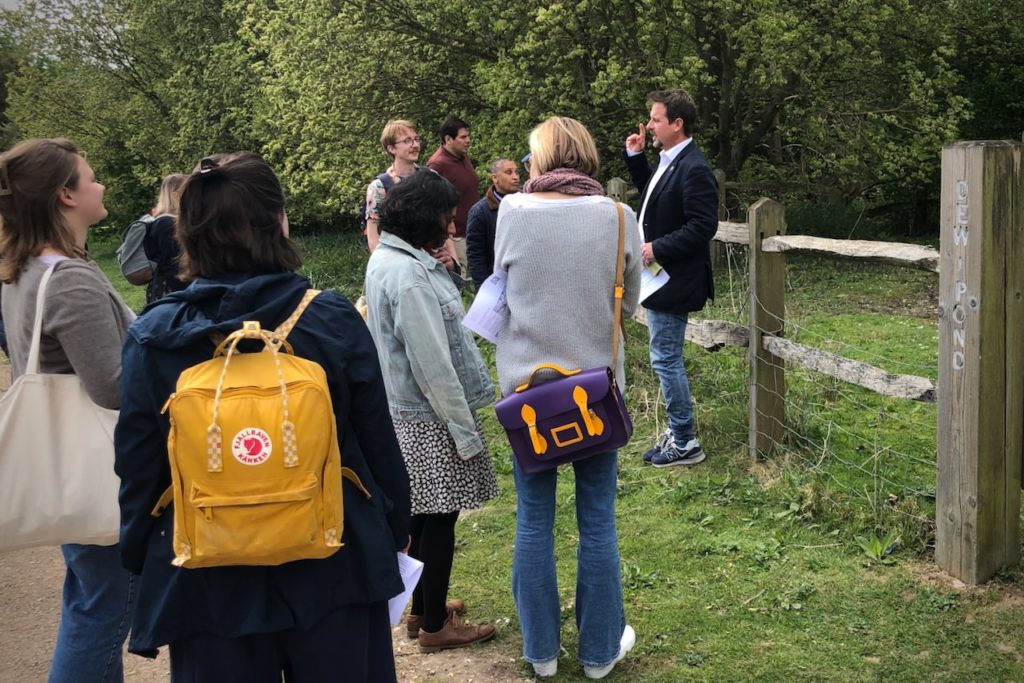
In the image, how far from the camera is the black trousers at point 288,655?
231 cm

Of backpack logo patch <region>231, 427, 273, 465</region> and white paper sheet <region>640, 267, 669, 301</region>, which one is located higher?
backpack logo patch <region>231, 427, 273, 465</region>

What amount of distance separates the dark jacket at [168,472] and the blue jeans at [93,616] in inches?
31.5

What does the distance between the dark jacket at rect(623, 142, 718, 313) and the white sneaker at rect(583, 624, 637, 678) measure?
224 cm

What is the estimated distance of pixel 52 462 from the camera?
3.00 meters

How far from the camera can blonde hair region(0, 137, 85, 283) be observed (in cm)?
317

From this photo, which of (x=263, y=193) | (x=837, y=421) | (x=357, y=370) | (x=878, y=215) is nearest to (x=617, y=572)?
(x=357, y=370)

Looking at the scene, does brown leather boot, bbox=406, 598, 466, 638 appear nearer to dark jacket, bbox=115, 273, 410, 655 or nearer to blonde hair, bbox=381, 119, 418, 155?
dark jacket, bbox=115, 273, 410, 655

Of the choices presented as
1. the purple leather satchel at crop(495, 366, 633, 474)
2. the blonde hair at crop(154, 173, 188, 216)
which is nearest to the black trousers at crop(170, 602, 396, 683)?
the purple leather satchel at crop(495, 366, 633, 474)

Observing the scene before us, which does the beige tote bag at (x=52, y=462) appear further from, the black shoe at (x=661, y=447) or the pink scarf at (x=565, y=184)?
the black shoe at (x=661, y=447)

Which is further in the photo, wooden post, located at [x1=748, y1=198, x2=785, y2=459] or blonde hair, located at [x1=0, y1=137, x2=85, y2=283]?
wooden post, located at [x1=748, y1=198, x2=785, y2=459]

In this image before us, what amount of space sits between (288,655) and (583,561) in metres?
1.71

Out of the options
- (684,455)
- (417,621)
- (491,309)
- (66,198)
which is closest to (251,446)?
(66,198)

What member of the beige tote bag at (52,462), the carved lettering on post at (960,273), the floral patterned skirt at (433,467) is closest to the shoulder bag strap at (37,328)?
the beige tote bag at (52,462)

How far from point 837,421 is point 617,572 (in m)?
3.33
